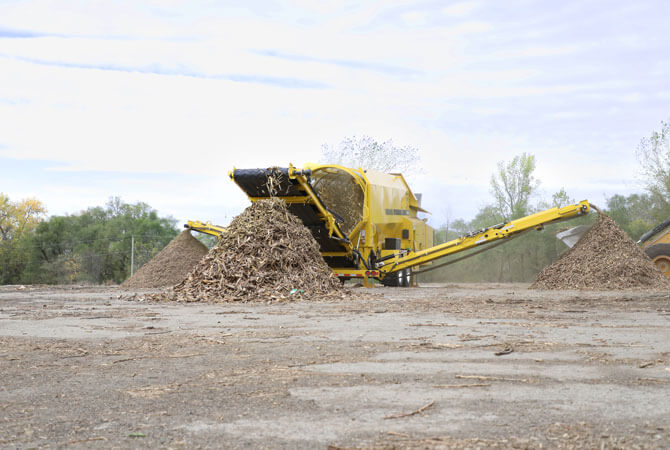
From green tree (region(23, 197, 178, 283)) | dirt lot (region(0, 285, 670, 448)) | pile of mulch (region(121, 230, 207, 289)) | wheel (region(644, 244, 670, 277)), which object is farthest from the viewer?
green tree (region(23, 197, 178, 283))

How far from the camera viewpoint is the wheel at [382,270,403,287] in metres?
19.6

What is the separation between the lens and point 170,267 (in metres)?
20.3

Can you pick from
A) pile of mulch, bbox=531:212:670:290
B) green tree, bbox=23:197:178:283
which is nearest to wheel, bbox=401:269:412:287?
pile of mulch, bbox=531:212:670:290

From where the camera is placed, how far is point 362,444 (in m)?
3.07

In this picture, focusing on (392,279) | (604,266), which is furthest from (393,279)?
(604,266)

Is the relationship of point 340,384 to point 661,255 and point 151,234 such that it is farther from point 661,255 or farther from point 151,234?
point 151,234

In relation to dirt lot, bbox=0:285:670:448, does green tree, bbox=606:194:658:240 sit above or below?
above

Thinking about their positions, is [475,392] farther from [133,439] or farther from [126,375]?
[126,375]

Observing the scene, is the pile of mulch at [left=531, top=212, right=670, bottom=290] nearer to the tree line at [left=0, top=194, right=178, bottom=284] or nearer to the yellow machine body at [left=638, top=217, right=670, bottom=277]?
the yellow machine body at [left=638, top=217, right=670, bottom=277]

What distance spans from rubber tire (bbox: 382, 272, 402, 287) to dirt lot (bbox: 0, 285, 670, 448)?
1102cm

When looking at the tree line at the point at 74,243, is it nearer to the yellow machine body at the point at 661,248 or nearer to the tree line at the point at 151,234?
the tree line at the point at 151,234

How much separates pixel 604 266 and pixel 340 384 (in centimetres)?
1467

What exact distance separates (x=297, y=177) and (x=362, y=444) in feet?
45.3

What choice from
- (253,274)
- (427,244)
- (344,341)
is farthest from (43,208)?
(344,341)
